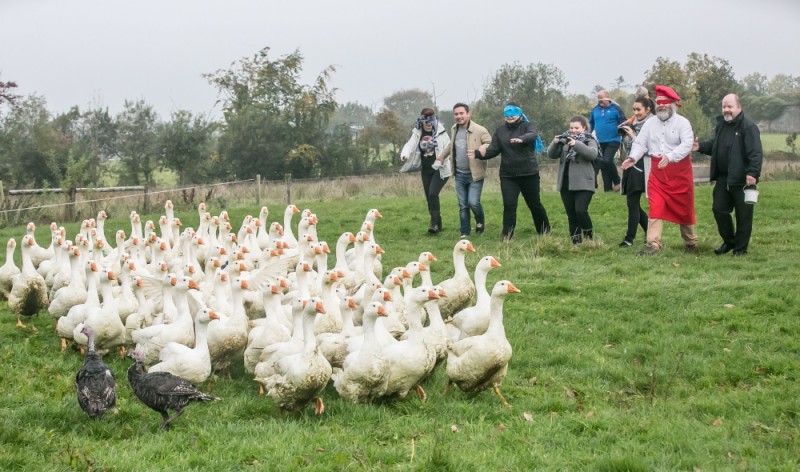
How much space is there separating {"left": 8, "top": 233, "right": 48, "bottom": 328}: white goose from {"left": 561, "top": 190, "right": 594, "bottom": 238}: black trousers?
708 centimetres

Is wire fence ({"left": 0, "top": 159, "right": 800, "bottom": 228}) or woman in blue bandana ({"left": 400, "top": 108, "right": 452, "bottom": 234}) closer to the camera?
woman in blue bandana ({"left": 400, "top": 108, "right": 452, "bottom": 234})

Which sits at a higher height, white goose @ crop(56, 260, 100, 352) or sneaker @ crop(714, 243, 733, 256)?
sneaker @ crop(714, 243, 733, 256)

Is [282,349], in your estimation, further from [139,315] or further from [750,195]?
[750,195]

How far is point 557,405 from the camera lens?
636 centimetres

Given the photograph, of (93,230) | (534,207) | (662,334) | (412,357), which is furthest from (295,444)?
(534,207)

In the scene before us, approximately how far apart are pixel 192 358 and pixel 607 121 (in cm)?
1120

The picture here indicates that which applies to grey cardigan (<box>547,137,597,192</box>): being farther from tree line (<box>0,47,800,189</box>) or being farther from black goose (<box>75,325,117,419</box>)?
tree line (<box>0,47,800,189</box>)

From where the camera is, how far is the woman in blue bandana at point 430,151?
14219 millimetres

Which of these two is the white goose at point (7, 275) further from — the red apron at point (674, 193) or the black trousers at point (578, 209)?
the red apron at point (674, 193)

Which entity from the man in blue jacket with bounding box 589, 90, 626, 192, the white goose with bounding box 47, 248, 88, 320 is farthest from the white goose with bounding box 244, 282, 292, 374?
the man in blue jacket with bounding box 589, 90, 626, 192

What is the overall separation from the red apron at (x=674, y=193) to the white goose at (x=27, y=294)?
7.75 m

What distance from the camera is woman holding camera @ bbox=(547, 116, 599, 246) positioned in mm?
11914

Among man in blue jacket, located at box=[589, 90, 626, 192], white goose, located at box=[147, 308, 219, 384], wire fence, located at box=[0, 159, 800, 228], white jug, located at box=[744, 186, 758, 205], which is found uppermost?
man in blue jacket, located at box=[589, 90, 626, 192]

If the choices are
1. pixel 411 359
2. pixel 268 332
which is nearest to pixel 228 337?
pixel 268 332
